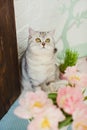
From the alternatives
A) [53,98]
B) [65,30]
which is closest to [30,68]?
[65,30]

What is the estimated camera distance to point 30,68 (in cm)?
111

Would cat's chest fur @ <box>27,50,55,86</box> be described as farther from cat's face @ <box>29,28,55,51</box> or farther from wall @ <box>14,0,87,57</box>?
wall @ <box>14,0,87,57</box>

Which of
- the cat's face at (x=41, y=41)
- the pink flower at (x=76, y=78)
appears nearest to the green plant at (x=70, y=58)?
the cat's face at (x=41, y=41)

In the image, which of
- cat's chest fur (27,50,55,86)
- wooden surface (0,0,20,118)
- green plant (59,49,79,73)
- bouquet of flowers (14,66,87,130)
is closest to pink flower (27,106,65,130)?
bouquet of flowers (14,66,87,130)

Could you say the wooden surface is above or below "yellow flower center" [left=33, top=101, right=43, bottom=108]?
below

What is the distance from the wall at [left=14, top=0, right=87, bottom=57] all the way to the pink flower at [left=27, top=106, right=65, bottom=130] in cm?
83

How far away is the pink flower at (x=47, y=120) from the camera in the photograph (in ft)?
1.39

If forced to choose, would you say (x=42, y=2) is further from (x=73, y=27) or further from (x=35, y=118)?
(x=35, y=118)

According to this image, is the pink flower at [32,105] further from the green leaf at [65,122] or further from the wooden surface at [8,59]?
the wooden surface at [8,59]

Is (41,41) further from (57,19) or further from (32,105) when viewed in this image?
(32,105)

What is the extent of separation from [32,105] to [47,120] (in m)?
0.04

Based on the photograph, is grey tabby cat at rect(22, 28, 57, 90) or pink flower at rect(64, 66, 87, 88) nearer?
pink flower at rect(64, 66, 87, 88)

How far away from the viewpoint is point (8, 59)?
1.01 m

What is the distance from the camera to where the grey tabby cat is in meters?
1.05
